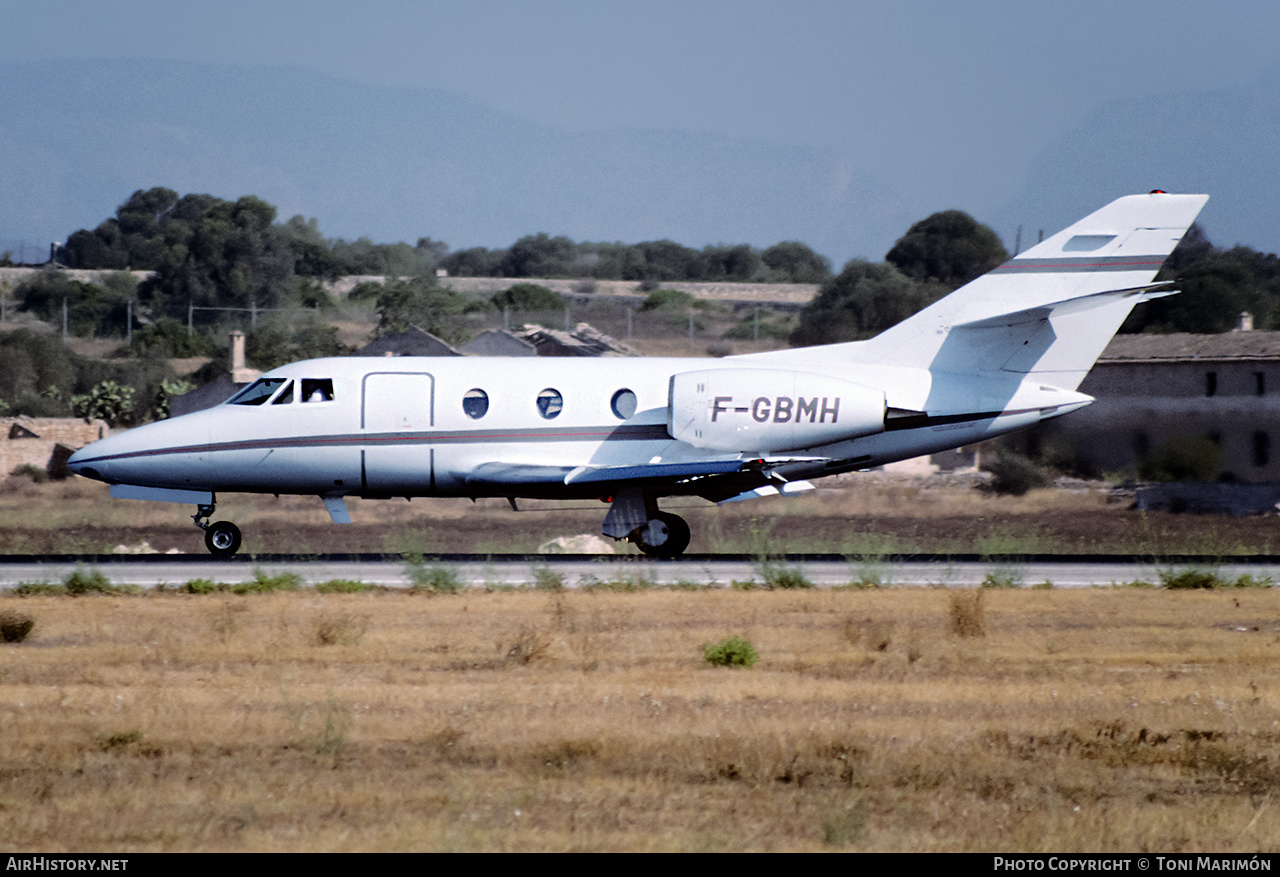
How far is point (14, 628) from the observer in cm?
1433

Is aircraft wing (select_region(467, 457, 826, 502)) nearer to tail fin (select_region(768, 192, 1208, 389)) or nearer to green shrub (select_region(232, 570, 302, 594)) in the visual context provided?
tail fin (select_region(768, 192, 1208, 389))

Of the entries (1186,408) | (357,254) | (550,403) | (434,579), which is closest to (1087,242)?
(550,403)

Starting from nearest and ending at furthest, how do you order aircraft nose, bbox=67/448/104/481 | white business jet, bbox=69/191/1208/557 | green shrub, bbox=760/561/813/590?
1. green shrub, bbox=760/561/813/590
2. white business jet, bbox=69/191/1208/557
3. aircraft nose, bbox=67/448/104/481

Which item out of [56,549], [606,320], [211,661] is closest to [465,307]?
[606,320]

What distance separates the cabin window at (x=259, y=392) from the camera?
22.0 metres

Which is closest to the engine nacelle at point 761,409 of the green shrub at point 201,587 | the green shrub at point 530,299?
the green shrub at point 201,587

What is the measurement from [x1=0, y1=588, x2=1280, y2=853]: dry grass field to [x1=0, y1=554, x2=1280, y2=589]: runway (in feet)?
9.20

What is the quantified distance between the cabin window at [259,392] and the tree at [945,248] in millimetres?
79241

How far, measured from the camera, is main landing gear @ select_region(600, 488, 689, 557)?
22.1m

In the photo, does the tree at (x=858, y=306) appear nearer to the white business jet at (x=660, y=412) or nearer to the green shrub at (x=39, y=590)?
the white business jet at (x=660, y=412)

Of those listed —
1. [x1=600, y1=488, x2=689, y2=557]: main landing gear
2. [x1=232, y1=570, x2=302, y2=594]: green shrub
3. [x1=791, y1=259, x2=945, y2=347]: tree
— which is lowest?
[x1=232, y1=570, x2=302, y2=594]: green shrub

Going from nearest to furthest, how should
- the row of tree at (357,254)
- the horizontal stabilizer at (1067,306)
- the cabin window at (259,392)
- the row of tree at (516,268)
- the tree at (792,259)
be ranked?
the horizontal stabilizer at (1067,306)
the cabin window at (259,392)
the row of tree at (516,268)
the row of tree at (357,254)
the tree at (792,259)

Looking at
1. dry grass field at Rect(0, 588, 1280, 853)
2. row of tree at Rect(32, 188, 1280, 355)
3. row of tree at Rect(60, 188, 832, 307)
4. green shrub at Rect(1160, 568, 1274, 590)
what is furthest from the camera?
row of tree at Rect(60, 188, 832, 307)

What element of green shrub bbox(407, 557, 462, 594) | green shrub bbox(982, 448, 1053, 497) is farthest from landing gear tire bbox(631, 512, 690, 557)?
green shrub bbox(982, 448, 1053, 497)
